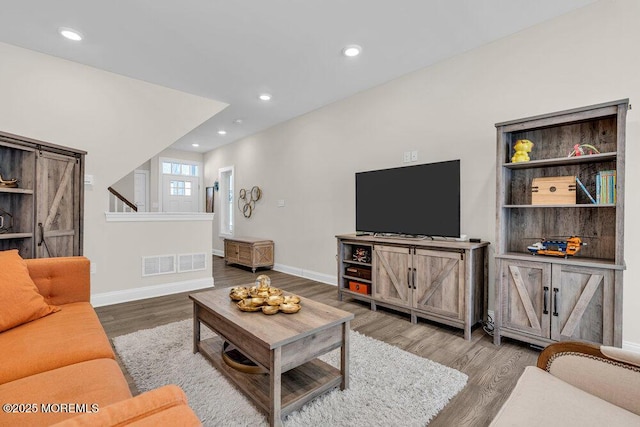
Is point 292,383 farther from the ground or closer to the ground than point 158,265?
closer to the ground

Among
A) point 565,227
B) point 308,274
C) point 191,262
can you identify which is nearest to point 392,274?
point 565,227

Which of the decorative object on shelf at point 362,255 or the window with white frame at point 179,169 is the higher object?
the window with white frame at point 179,169

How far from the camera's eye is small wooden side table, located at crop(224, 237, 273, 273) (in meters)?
5.47

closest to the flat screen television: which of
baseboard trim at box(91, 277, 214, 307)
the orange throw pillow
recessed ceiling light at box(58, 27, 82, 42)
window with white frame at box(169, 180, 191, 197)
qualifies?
baseboard trim at box(91, 277, 214, 307)

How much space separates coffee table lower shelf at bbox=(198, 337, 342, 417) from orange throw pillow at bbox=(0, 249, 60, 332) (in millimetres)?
1045

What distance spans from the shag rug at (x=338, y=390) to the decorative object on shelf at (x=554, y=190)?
1.51 m

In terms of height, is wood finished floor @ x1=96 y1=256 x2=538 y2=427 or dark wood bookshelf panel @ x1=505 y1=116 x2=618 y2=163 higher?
dark wood bookshelf panel @ x1=505 y1=116 x2=618 y2=163

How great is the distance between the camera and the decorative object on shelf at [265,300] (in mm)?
1854

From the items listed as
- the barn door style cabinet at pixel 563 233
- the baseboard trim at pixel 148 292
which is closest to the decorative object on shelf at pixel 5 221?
the baseboard trim at pixel 148 292

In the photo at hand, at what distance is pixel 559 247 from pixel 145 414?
113 inches

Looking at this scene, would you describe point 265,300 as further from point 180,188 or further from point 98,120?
point 180,188

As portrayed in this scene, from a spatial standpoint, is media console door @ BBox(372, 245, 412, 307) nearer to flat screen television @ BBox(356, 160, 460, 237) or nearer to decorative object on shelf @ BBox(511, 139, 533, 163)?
flat screen television @ BBox(356, 160, 460, 237)

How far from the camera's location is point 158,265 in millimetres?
4070

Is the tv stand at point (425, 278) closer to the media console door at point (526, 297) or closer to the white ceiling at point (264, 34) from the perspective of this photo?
the media console door at point (526, 297)
